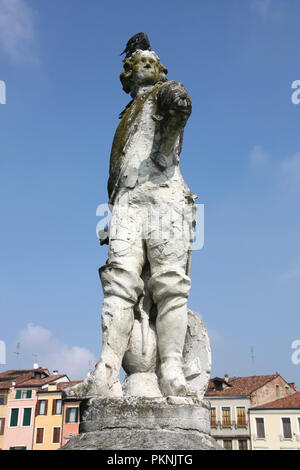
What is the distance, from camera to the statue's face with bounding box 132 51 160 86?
684 cm

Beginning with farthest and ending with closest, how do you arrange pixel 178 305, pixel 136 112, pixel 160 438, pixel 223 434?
pixel 223 434 < pixel 136 112 < pixel 178 305 < pixel 160 438

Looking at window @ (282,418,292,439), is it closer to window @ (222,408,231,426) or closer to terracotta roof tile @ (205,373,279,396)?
terracotta roof tile @ (205,373,279,396)

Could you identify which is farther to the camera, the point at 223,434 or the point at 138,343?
the point at 223,434

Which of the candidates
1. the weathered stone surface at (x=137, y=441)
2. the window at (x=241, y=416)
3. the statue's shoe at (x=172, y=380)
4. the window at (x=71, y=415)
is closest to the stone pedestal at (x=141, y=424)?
the weathered stone surface at (x=137, y=441)

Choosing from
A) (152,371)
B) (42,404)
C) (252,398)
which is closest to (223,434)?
(252,398)

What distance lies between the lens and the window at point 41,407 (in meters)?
48.6

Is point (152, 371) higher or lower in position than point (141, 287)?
lower

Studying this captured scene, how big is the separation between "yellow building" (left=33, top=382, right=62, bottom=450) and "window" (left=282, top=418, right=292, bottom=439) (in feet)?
64.7

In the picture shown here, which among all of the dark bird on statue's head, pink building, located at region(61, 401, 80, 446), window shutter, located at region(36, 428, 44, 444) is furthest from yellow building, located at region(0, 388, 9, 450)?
the dark bird on statue's head

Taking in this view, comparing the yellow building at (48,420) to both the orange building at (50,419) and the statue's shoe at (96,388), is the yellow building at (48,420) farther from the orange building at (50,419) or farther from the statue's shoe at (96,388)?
the statue's shoe at (96,388)

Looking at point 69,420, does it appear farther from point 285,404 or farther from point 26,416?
point 285,404

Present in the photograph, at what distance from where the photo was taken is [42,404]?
4875 cm
